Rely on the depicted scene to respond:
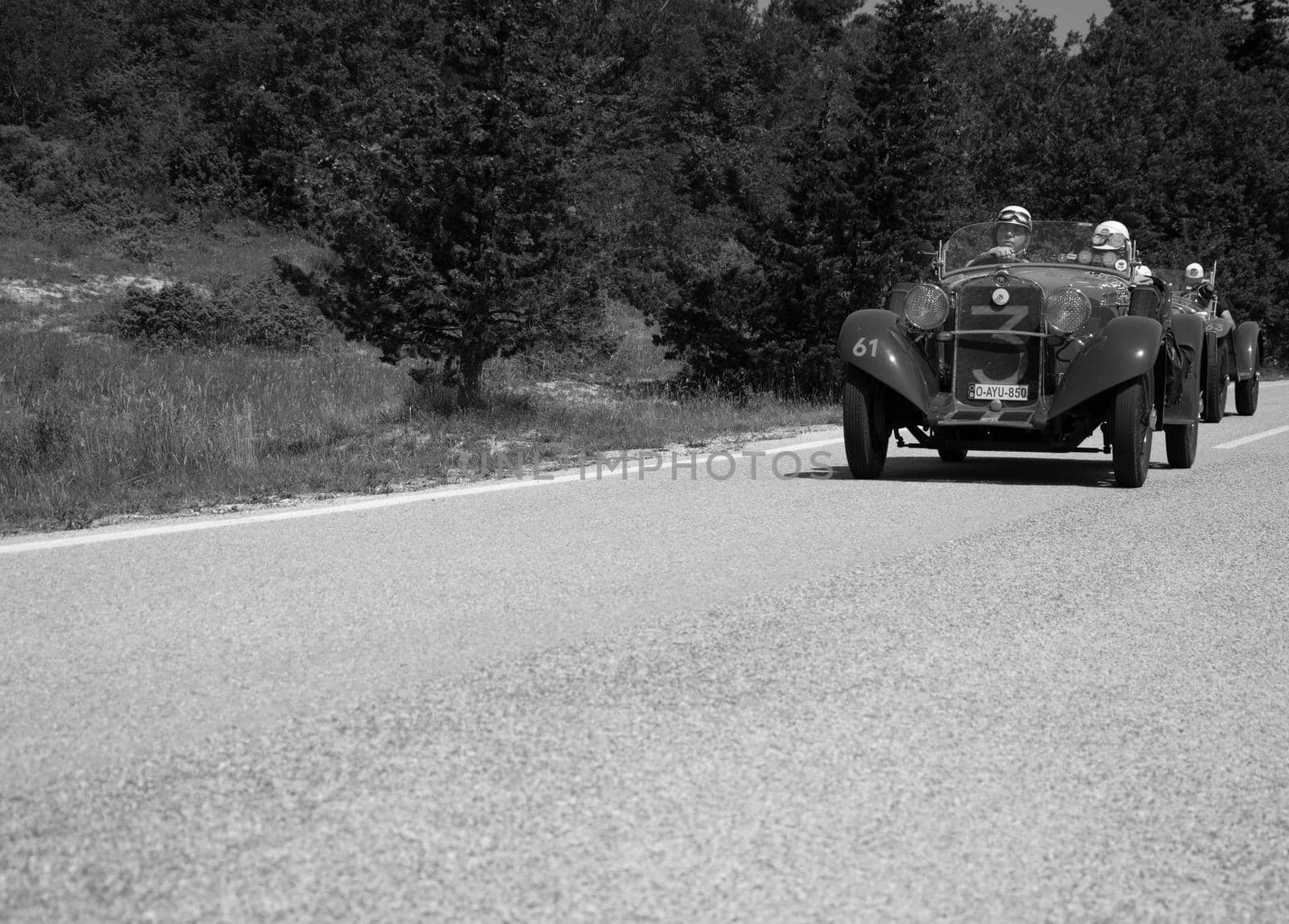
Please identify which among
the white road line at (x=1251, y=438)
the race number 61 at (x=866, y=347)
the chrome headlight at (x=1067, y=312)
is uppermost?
the chrome headlight at (x=1067, y=312)

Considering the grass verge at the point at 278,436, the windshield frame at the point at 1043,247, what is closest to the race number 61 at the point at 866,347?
the windshield frame at the point at 1043,247

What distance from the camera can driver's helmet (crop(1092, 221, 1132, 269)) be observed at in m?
10.9

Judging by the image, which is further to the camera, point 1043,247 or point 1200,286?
point 1200,286

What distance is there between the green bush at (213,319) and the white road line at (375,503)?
20094 millimetres

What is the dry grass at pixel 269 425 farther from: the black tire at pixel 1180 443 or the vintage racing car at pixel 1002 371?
the black tire at pixel 1180 443

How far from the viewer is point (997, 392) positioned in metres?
8.99

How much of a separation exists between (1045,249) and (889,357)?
2.81m

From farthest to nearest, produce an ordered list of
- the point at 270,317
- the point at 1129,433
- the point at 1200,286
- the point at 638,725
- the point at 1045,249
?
the point at 270,317, the point at 1200,286, the point at 1045,249, the point at 1129,433, the point at 638,725

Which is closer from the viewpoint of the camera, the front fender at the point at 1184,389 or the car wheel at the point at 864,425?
the car wheel at the point at 864,425

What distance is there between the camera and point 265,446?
1080cm

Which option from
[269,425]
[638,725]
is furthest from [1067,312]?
[269,425]

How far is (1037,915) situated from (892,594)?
2712mm

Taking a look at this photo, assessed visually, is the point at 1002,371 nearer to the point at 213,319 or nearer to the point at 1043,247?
the point at 1043,247

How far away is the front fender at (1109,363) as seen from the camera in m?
Answer: 8.62
